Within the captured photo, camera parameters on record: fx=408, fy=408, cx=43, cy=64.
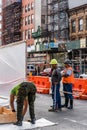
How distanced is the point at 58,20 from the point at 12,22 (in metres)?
25.1

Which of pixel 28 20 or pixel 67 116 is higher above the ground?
pixel 28 20

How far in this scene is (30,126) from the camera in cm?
977

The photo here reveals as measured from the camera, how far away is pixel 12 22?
83812mm

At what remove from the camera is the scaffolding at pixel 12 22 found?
82281 millimetres

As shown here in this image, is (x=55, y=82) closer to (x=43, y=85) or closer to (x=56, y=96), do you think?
(x=56, y=96)

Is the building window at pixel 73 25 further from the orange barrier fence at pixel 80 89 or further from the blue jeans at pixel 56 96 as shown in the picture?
the blue jeans at pixel 56 96

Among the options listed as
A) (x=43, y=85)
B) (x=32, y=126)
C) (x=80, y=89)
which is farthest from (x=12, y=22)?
(x=32, y=126)

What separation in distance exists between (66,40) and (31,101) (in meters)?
47.4

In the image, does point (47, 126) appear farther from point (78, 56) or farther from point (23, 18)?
point (23, 18)

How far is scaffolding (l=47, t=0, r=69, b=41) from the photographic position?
5822 centimetres

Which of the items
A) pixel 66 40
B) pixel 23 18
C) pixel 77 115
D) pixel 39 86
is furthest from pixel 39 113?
pixel 23 18

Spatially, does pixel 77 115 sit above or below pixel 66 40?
below

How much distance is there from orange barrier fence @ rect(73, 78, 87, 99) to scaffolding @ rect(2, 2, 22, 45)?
63.7m

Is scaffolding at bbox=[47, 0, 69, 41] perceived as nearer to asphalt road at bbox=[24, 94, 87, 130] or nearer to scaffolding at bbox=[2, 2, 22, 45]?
scaffolding at bbox=[2, 2, 22, 45]
